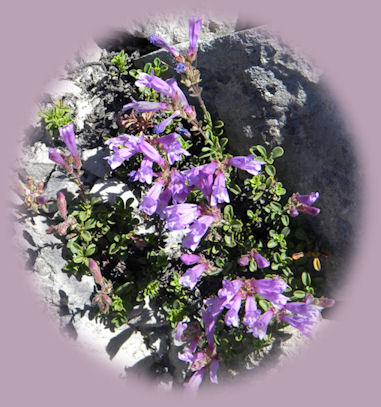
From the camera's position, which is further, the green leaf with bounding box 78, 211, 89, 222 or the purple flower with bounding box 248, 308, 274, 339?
the green leaf with bounding box 78, 211, 89, 222

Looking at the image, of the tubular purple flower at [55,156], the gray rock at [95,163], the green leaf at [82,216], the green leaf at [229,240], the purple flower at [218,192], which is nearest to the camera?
the purple flower at [218,192]

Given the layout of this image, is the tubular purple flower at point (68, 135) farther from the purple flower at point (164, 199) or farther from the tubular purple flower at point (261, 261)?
the tubular purple flower at point (261, 261)

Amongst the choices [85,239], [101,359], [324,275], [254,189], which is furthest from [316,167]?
[101,359]

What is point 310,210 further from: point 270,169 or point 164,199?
point 164,199

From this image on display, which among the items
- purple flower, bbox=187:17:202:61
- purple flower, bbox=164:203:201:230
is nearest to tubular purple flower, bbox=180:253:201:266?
purple flower, bbox=164:203:201:230

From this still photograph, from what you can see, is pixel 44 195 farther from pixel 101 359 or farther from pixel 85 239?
pixel 101 359

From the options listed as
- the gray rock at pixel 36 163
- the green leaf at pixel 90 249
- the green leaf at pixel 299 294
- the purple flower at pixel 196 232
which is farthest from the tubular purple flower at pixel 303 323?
the gray rock at pixel 36 163

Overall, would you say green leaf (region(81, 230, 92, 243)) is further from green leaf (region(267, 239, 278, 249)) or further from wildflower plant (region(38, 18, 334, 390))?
green leaf (region(267, 239, 278, 249))
